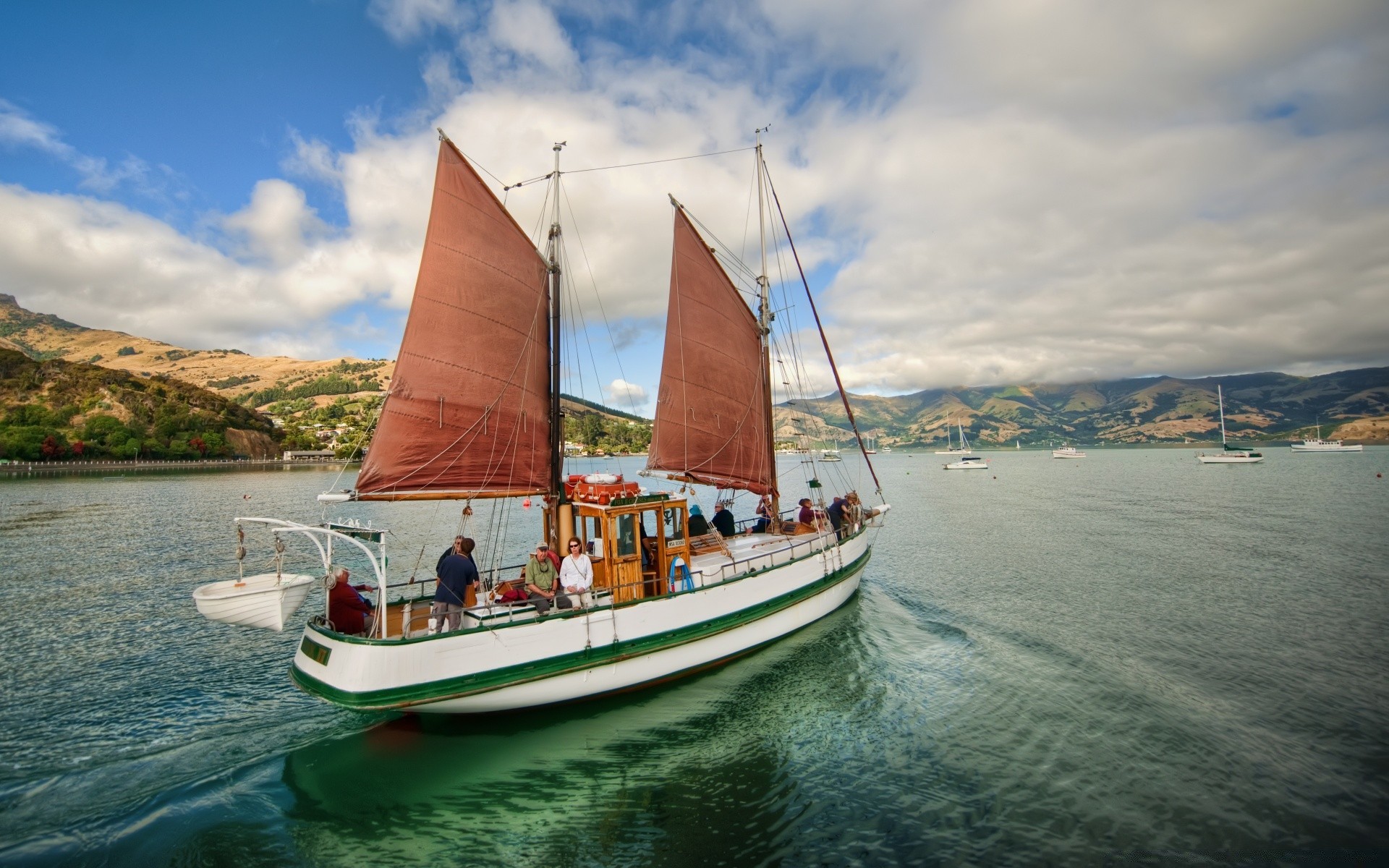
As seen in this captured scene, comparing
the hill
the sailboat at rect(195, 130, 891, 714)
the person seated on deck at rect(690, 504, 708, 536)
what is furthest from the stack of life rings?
the hill

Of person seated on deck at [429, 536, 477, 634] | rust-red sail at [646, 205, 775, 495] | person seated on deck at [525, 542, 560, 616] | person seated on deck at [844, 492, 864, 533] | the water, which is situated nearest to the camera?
the water

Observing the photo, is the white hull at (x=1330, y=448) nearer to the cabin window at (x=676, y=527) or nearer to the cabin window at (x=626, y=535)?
the cabin window at (x=676, y=527)

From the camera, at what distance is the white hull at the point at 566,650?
33.3 feet

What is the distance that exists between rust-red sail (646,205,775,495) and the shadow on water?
27.6 ft

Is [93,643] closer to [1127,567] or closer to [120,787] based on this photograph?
[120,787]

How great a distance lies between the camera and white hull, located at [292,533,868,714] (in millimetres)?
10164

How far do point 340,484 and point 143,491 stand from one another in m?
20.2

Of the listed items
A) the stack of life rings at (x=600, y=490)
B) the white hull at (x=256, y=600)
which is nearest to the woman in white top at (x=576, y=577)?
the stack of life rings at (x=600, y=490)

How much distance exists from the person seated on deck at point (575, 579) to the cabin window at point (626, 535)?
1.03 m

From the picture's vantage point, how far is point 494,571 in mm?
15133

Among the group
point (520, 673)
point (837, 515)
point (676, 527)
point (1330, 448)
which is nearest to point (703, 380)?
point (837, 515)

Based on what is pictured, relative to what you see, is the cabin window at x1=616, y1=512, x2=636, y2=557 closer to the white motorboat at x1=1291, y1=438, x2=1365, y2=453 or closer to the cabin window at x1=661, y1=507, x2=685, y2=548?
the cabin window at x1=661, y1=507, x2=685, y2=548

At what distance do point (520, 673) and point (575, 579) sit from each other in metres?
2.05

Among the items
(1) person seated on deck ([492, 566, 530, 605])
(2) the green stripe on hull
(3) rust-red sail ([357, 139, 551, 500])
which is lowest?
(2) the green stripe on hull
